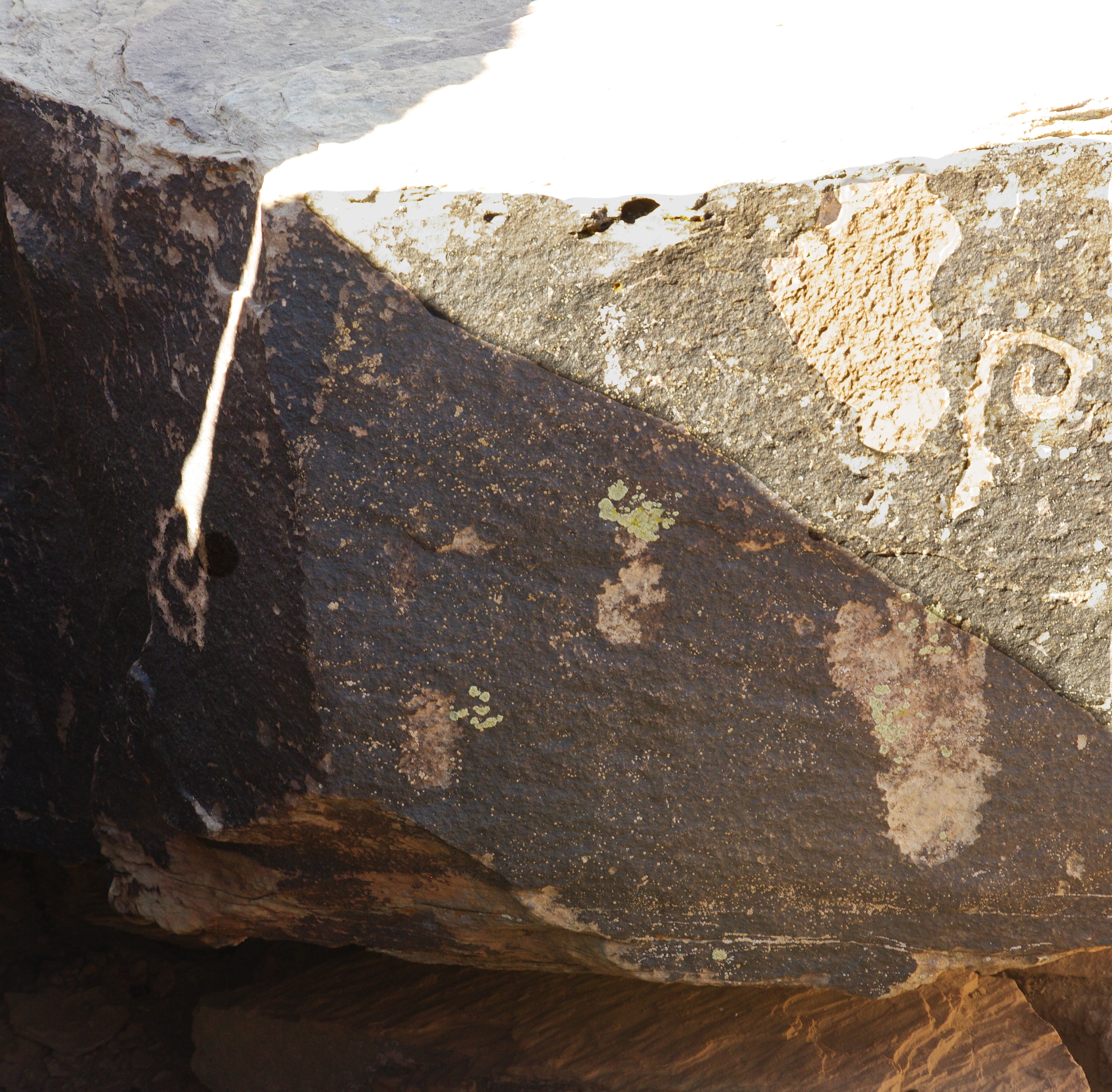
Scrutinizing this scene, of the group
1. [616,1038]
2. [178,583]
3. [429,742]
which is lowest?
[616,1038]

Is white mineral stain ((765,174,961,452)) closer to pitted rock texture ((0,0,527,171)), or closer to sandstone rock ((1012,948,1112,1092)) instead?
pitted rock texture ((0,0,527,171))

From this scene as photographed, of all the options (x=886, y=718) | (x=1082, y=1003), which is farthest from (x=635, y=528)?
(x=1082, y=1003)

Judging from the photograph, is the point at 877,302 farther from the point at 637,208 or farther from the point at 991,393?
the point at 637,208

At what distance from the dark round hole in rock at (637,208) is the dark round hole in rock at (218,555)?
583 mm

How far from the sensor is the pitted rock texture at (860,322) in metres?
0.99

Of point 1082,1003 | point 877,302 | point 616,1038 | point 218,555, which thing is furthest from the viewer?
point 1082,1003

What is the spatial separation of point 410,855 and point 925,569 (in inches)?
28.1

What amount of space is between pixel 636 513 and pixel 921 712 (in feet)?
1.37

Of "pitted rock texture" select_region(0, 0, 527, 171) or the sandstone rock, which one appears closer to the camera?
"pitted rock texture" select_region(0, 0, 527, 171)

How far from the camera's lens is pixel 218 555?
1.11 meters

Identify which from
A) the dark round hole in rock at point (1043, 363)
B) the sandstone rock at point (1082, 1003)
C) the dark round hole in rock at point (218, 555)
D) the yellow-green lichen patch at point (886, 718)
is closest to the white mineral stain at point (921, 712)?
the yellow-green lichen patch at point (886, 718)

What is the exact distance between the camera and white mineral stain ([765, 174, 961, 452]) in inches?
39.2

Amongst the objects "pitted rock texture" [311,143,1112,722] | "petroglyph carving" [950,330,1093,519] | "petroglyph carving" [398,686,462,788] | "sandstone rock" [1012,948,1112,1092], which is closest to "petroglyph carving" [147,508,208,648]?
"petroglyph carving" [398,686,462,788]

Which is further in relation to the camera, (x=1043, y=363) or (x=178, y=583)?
(x=178, y=583)
